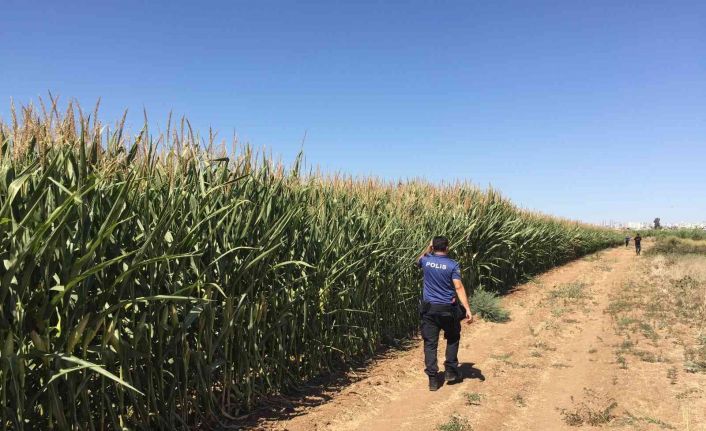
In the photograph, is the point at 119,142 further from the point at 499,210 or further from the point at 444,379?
the point at 499,210

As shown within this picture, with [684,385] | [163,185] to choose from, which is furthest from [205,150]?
[684,385]

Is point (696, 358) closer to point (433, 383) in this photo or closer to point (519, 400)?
point (519, 400)

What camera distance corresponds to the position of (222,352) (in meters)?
4.39

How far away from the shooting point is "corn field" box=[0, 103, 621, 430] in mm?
2814

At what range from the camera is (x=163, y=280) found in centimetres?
376

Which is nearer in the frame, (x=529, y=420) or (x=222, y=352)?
(x=222, y=352)

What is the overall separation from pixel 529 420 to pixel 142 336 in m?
4.25

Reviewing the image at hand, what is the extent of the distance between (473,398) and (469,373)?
3.96ft

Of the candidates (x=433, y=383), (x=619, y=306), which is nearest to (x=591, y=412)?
(x=433, y=383)

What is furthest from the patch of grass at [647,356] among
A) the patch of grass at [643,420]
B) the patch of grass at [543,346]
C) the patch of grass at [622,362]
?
the patch of grass at [643,420]

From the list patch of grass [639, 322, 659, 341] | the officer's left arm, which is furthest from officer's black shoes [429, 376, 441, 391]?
patch of grass [639, 322, 659, 341]

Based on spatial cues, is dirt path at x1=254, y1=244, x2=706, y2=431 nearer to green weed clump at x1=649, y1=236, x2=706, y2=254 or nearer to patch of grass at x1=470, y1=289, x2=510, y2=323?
patch of grass at x1=470, y1=289, x2=510, y2=323

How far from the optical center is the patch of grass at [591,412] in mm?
4984

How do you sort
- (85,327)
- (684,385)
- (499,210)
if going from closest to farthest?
(85,327) → (684,385) → (499,210)
